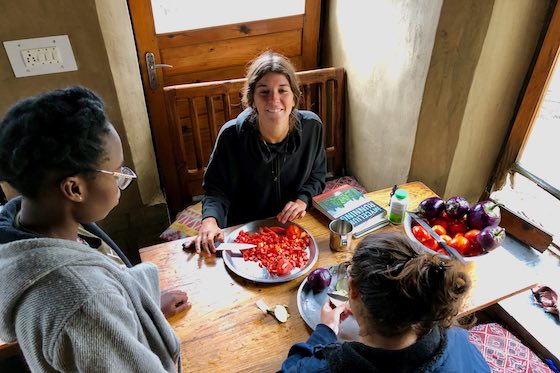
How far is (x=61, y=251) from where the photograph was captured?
773 millimetres

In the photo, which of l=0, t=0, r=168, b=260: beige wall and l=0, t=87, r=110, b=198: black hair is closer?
l=0, t=87, r=110, b=198: black hair

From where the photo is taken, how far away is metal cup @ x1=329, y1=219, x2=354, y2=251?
1455 millimetres

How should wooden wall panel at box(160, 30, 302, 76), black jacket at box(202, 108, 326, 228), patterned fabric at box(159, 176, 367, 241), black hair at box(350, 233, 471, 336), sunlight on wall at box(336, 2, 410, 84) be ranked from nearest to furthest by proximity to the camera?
black hair at box(350, 233, 471, 336) → black jacket at box(202, 108, 326, 228) → sunlight on wall at box(336, 2, 410, 84) → patterned fabric at box(159, 176, 367, 241) → wooden wall panel at box(160, 30, 302, 76)

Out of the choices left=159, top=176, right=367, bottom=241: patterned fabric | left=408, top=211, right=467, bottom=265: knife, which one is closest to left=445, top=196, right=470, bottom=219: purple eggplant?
left=408, top=211, right=467, bottom=265: knife

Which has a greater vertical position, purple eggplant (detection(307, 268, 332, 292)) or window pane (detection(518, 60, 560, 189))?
window pane (detection(518, 60, 560, 189))

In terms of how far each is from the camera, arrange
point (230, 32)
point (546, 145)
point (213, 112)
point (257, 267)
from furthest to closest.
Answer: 1. point (230, 32)
2. point (213, 112)
3. point (546, 145)
4. point (257, 267)

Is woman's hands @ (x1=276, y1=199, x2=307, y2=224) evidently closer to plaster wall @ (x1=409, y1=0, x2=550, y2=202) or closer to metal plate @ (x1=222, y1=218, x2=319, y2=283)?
metal plate @ (x1=222, y1=218, x2=319, y2=283)

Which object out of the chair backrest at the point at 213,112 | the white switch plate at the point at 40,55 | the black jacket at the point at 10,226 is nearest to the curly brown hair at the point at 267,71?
the chair backrest at the point at 213,112

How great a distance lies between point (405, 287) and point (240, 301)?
607 millimetres

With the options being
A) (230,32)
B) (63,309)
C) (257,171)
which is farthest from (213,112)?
(63,309)

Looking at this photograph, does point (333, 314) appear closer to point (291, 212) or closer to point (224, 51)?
point (291, 212)

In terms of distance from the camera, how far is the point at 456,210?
149cm

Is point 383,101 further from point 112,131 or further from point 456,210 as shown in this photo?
point 112,131

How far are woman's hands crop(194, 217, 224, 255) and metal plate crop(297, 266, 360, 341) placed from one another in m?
0.38
